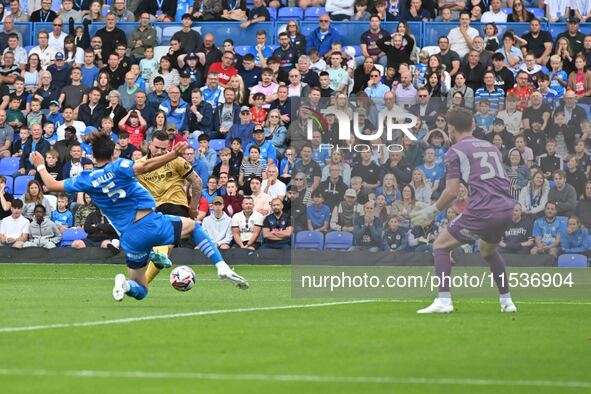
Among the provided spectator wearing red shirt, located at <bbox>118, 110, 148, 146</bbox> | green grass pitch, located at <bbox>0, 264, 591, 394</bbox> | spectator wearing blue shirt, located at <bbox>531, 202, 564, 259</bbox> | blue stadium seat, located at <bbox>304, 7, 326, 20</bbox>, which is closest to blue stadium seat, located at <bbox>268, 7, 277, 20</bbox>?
blue stadium seat, located at <bbox>304, 7, 326, 20</bbox>

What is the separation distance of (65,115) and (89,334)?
17.5m

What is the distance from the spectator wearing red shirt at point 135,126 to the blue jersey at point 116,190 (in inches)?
519

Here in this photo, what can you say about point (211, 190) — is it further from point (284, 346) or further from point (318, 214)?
point (284, 346)

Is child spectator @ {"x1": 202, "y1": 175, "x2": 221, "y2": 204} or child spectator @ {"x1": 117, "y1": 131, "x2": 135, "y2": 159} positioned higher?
child spectator @ {"x1": 117, "y1": 131, "x2": 135, "y2": 159}

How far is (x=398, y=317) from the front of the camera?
13.1 metres

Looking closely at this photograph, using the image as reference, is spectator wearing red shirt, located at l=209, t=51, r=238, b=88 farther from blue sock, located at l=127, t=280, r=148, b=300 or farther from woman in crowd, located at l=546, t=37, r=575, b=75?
blue sock, located at l=127, t=280, r=148, b=300

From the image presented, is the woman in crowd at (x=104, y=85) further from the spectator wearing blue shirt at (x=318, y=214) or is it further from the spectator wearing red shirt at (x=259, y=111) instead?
the spectator wearing blue shirt at (x=318, y=214)

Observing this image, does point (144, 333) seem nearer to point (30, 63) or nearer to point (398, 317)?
point (398, 317)

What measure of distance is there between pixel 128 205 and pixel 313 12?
16800 mm

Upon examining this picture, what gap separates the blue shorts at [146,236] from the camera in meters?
13.8

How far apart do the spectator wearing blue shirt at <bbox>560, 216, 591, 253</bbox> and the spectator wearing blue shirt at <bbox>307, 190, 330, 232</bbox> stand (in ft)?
14.7

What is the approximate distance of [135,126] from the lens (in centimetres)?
2716

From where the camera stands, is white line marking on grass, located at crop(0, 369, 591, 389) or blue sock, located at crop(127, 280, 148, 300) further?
blue sock, located at crop(127, 280, 148, 300)

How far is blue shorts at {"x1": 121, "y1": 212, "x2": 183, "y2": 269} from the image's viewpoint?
13.8 metres
